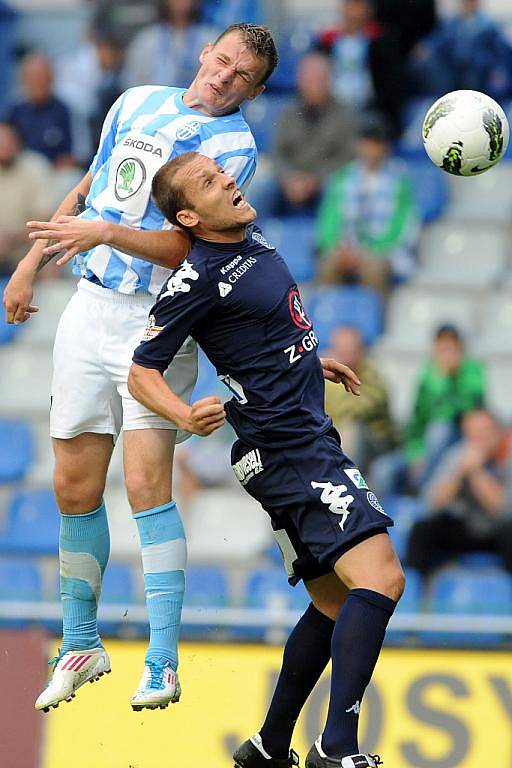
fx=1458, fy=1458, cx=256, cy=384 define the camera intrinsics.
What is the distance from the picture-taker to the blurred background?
6949 millimetres

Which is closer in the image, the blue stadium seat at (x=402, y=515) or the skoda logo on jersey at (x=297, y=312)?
the skoda logo on jersey at (x=297, y=312)

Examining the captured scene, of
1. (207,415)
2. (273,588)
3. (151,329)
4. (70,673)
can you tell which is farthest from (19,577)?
(207,415)

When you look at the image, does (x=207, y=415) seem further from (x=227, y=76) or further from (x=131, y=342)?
(x=227, y=76)

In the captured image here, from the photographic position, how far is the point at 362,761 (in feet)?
15.1

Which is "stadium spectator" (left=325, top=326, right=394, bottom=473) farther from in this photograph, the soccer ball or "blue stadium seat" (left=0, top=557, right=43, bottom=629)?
the soccer ball

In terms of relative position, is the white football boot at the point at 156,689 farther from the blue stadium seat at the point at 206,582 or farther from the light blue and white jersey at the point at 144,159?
the blue stadium seat at the point at 206,582

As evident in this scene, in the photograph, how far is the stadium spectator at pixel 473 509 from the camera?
8.62m

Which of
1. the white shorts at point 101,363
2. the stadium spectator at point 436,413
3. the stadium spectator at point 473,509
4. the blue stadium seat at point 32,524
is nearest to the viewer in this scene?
the white shorts at point 101,363

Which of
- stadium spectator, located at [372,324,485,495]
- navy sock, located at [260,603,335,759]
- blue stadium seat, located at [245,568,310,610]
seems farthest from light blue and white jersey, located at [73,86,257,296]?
stadium spectator, located at [372,324,485,495]

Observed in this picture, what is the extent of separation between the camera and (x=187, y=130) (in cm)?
506

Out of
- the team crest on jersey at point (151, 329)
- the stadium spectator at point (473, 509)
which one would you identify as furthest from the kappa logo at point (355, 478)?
the stadium spectator at point (473, 509)

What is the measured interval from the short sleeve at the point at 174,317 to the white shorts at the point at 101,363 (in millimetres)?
353

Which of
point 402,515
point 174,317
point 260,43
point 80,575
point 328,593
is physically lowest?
point 402,515

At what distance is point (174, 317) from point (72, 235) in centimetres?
Answer: 42
